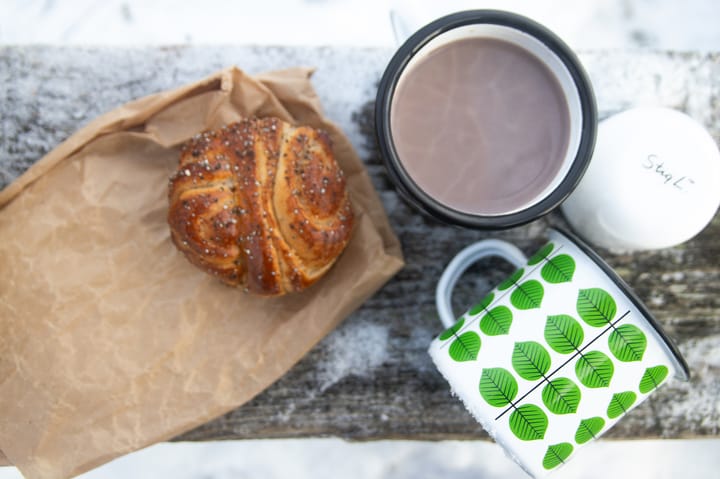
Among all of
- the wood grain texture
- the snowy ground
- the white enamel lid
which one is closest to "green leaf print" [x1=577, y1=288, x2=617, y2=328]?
the white enamel lid

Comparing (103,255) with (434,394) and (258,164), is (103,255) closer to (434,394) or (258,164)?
(258,164)

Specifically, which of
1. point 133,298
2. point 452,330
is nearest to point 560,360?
point 452,330

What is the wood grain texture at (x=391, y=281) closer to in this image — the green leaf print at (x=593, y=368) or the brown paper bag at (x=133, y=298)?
the brown paper bag at (x=133, y=298)

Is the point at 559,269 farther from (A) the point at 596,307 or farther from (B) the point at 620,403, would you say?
(B) the point at 620,403

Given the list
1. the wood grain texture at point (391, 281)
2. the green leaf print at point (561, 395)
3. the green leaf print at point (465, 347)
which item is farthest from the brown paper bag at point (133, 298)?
the green leaf print at point (561, 395)

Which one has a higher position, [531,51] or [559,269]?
[531,51]

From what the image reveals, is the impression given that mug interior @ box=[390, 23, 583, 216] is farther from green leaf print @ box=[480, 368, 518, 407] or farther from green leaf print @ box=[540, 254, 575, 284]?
green leaf print @ box=[480, 368, 518, 407]

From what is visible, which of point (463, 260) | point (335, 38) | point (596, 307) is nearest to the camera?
point (596, 307)
